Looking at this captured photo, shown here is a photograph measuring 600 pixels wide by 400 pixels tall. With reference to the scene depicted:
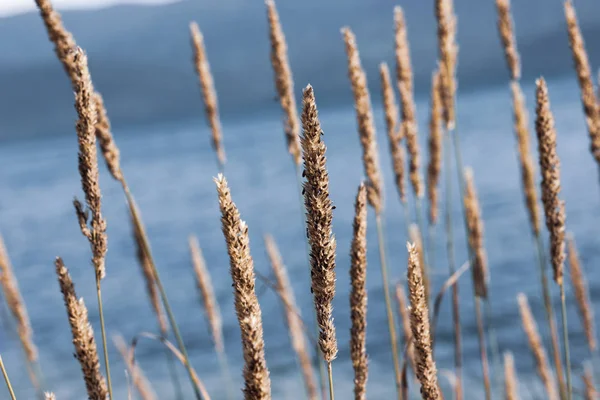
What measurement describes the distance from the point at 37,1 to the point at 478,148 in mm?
27298

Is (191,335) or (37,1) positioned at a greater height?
(191,335)

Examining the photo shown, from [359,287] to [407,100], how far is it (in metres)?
1.59

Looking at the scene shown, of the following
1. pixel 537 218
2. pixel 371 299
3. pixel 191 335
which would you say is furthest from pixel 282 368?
pixel 537 218

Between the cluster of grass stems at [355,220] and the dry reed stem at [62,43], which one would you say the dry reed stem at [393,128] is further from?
the dry reed stem at [62,43]

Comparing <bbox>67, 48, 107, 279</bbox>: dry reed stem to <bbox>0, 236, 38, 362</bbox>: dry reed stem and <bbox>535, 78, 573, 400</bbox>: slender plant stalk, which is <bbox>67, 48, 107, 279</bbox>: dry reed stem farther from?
<bbox>0, 236, 38, 362</bbox>: dry reed stem

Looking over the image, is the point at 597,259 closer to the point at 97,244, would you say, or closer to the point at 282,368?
the point at 282,368

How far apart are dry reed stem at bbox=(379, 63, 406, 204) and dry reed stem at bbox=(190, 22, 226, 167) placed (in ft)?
2.54

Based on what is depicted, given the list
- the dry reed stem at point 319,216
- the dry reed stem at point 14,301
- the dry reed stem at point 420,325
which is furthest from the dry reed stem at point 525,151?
the dry reed stem at point 14,301

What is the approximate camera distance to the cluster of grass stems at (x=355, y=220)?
50.9 inches

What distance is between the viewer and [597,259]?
12086mm

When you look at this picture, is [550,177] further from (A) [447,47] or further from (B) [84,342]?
(B) [84,342]

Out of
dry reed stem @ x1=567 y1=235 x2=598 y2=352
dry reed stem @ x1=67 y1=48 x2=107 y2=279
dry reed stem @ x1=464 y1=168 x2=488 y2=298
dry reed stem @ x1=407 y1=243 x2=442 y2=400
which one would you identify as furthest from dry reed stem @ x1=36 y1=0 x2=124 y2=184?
dry reed stem @ x1=567 y1=235 x2=598 y2=352

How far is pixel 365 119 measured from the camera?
8.88 ft

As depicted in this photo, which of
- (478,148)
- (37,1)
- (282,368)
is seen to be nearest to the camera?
(37,1)
